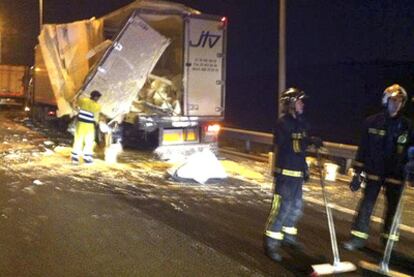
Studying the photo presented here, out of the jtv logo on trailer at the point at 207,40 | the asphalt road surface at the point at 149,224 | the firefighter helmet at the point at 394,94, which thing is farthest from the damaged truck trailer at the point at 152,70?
the firefighter helmet at the point at 394,94

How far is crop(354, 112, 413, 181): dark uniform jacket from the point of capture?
19.8 ft

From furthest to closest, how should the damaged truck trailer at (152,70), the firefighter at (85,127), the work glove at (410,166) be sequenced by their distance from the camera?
the damaged truck trailer at (152,70) < the firefighter at (85,127) < the work glove at (410,166)

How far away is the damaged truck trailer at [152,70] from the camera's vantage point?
513 inches

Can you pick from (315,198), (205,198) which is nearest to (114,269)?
(205,198)

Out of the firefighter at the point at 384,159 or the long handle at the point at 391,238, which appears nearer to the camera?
the long handle at the point at 391,238

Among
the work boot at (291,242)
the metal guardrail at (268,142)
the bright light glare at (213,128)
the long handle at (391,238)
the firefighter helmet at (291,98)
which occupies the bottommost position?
the work boot at (291,242)

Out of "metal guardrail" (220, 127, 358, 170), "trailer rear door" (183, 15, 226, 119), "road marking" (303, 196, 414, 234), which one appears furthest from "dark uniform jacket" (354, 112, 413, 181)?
"trailer rear door" (183, 15, 226, 119)

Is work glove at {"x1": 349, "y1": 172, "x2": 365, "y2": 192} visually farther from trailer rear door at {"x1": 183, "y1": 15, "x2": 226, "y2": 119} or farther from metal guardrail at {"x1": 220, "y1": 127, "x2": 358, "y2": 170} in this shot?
trailer rear door at {"x1": 183, "y1": 15, "x2": 226, "y2": 119}

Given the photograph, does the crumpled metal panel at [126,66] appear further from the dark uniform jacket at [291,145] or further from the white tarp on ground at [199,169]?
the dark uniform jacket at [291,145]

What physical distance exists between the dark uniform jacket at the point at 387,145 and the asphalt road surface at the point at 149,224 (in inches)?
34.1

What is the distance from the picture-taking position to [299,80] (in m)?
74.8

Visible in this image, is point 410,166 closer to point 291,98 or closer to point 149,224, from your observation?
point 291,98

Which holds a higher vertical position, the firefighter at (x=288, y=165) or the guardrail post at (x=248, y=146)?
the firefighter at (x=288, y=165)

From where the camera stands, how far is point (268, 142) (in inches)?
587
